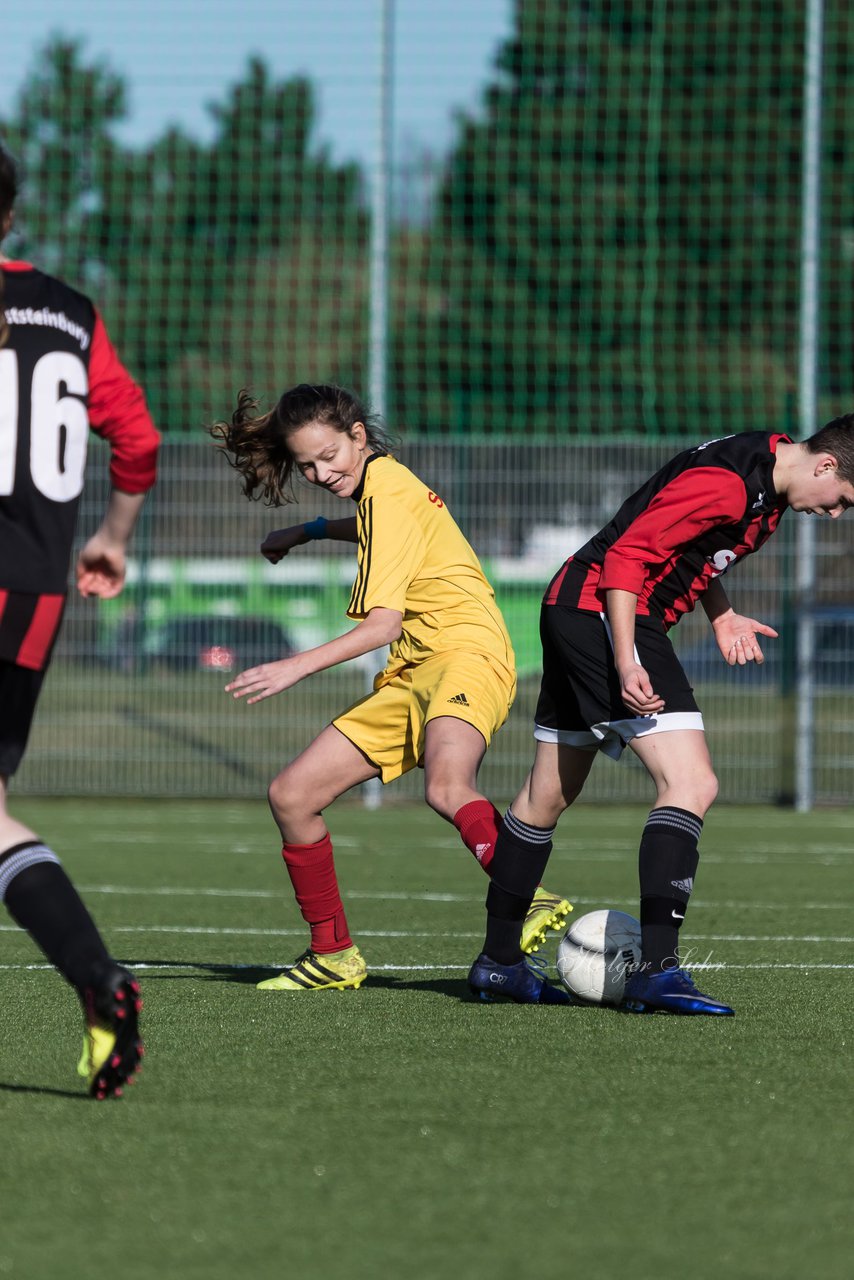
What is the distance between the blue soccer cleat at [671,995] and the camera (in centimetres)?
477

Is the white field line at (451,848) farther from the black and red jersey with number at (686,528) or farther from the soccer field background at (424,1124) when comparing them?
the black and red jersey with number at (686,528)

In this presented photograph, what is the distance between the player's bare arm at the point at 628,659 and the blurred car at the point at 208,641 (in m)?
8.85

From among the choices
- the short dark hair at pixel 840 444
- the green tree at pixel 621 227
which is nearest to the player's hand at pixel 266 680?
the short dark hair at pixel 840 444

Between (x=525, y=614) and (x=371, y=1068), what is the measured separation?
9.54 m

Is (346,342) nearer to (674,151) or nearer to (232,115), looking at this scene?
(232,115)

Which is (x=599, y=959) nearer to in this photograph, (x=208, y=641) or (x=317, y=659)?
(x=317, y=659)

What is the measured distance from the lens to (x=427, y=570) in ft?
18.0

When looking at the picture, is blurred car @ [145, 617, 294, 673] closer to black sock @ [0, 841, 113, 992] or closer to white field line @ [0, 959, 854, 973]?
white field line @ [0, 959, 854, 973]

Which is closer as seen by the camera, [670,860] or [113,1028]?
[113,1028]

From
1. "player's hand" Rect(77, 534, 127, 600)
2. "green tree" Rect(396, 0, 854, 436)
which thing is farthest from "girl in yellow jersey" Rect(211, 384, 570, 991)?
"green tree" Rect(396, 0, 854, 436)

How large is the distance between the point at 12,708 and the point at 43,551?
314 mm

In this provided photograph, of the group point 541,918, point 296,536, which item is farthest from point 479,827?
point 296,536

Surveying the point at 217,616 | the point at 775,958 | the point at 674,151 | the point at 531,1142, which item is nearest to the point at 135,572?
the point at 217,616

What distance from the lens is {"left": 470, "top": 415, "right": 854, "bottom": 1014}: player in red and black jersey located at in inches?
185
